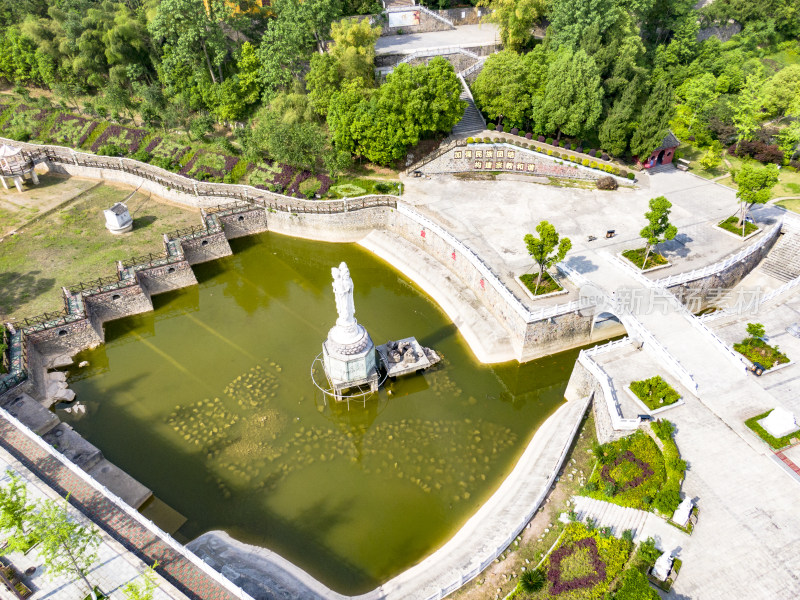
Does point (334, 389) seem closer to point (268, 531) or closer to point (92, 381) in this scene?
point (268, 531)

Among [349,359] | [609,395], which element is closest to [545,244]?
[609,395]

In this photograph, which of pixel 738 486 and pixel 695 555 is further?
pixel 738 486

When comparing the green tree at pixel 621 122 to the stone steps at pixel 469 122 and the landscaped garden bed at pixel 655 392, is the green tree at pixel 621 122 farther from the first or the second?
the landscaped garden bed at pixel 655 392

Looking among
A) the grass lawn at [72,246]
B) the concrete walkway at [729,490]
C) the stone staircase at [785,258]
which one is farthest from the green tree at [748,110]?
the grass lawn at [72,246]

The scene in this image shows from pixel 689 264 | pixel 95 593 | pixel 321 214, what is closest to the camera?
pixel 95 593

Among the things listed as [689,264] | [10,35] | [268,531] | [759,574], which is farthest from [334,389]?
[10,35]
